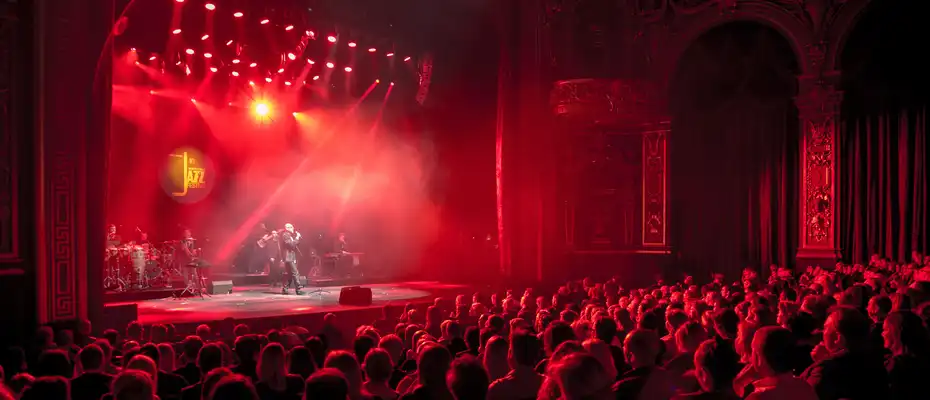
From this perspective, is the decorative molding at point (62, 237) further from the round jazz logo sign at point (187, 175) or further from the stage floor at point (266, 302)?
the round jazz logo sign at point (187, 175)

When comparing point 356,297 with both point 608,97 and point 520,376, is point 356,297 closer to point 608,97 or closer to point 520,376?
point 608,97

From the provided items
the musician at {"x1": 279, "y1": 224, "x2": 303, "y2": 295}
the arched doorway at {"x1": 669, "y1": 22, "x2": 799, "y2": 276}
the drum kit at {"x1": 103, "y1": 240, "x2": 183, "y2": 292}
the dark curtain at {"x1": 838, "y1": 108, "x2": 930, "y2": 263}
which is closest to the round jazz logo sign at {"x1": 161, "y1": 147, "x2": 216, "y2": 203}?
the drum kit at {"x1": 103, "y1": 240, "x2": 183, "y2": 292}

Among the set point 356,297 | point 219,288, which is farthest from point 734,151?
point 219,288

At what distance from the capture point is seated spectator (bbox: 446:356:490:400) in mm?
3387

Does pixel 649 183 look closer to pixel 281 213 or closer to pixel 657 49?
pixel 657 49

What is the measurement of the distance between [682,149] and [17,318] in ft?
38.8

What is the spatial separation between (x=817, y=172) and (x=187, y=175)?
54.5ft

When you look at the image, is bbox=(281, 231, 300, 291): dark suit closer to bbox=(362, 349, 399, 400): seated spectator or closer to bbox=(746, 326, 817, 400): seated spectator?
bbox=(362, 349, 399, 400): seated spectator

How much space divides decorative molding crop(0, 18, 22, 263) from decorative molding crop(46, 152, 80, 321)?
375mm

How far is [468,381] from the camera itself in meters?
3.39

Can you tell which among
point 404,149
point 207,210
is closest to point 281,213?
point 207,210

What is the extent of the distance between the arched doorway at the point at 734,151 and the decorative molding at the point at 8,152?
426 inches

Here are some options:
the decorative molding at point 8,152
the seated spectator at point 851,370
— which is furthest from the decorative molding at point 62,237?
the seated spectator at point 851,370

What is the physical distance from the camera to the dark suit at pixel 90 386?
440cm
